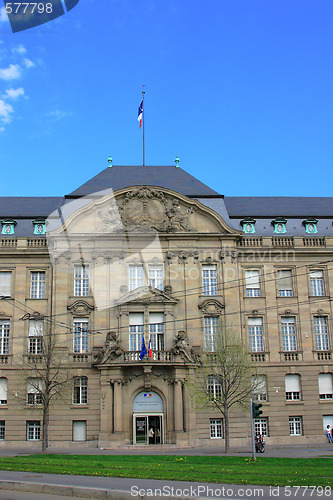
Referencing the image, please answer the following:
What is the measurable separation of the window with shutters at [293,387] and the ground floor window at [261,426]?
2273 millimetres

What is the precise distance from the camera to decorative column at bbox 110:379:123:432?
123 ft

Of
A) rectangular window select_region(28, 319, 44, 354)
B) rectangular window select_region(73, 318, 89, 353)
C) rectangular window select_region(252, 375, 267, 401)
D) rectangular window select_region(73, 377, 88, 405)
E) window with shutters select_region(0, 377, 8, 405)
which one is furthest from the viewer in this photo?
rectangular window select_region(73, 318, 89, 353)

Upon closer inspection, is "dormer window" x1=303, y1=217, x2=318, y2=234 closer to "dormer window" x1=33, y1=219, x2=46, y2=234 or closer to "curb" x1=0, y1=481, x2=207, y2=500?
"dormer window" x1=33, y1=219, x2=46, y2=234

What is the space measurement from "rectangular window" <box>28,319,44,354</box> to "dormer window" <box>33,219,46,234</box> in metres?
6.66

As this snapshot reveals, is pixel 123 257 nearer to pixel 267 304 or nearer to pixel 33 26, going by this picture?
pixel 267 304

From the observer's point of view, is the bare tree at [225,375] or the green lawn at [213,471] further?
the bare tree at [225,375]

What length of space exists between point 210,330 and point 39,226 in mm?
14659

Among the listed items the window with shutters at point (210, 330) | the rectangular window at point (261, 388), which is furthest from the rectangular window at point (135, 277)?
the rectangular window at point (261, 388)

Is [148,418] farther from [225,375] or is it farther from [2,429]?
[2,429]

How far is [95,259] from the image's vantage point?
41125mm

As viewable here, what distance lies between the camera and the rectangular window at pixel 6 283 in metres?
41.2

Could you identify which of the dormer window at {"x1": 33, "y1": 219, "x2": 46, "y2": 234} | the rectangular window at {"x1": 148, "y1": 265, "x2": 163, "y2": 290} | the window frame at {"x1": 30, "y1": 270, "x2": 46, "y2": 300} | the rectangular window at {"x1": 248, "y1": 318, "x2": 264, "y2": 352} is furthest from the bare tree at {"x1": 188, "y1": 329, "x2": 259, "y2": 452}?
the dormer window at {"x1": 33, "y1": 219, "x2": 46, "y2": 234}

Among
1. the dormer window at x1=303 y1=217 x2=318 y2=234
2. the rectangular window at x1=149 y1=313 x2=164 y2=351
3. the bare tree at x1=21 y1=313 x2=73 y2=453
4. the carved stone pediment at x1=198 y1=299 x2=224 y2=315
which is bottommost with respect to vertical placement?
the bare tree at x1=21 y1=313 x2=73 y2=453

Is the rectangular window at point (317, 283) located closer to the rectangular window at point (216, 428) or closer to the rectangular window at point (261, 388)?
the rectangular window at point (261, 388)
